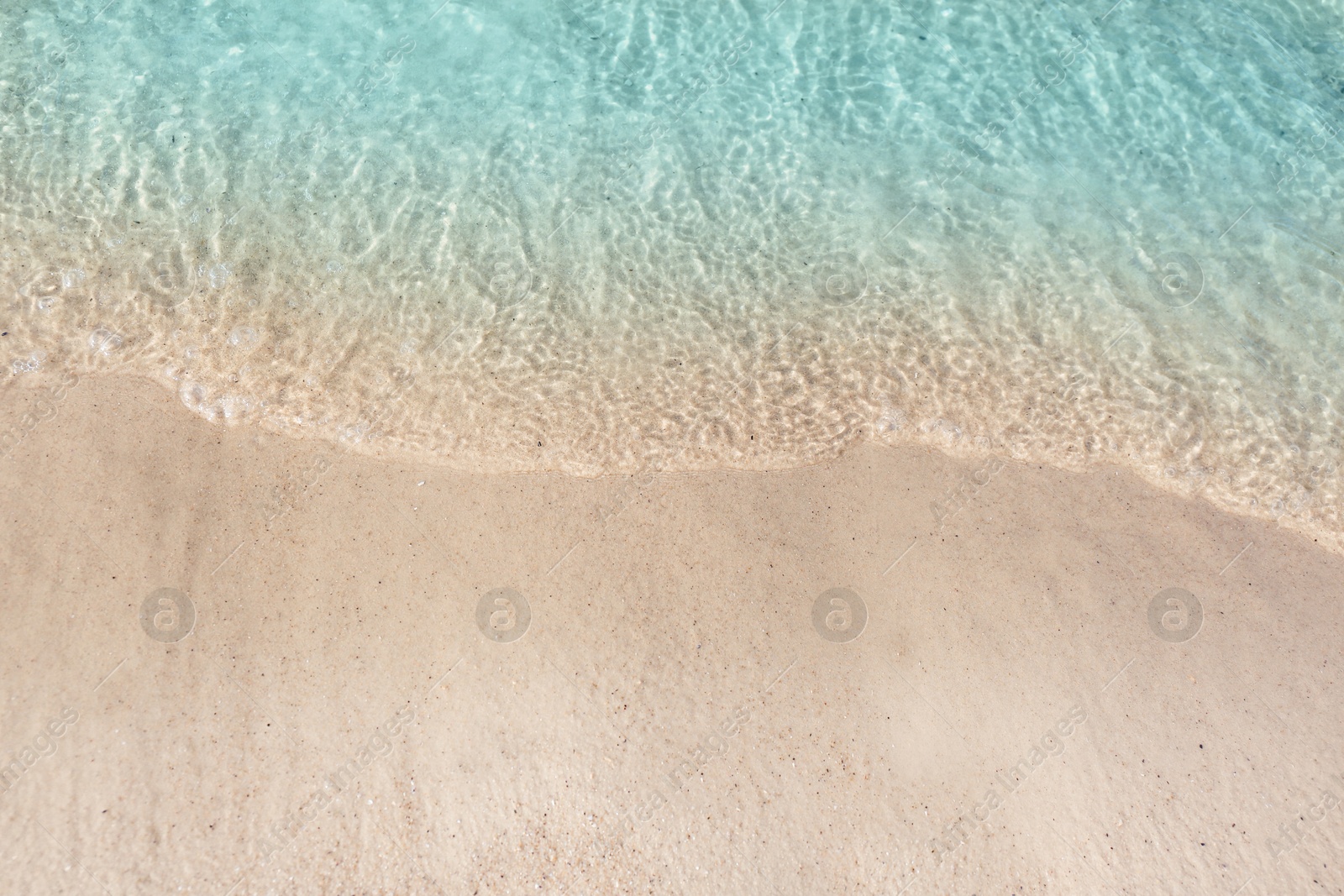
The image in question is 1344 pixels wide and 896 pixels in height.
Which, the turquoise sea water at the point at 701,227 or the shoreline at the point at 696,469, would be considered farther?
the turquoise sea water at the point at 701,227

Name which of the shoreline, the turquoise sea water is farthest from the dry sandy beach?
the turquoise sea water

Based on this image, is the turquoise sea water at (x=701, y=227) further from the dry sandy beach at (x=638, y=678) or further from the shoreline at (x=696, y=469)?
the dry sandy beach at (x=638, y=678)

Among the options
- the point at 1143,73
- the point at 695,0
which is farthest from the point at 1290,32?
the point at 695,0

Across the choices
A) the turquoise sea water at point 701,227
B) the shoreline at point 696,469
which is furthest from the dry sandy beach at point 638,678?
the turquoise sea water at point 701,227

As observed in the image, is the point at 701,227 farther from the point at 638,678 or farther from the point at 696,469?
the point at 638,678

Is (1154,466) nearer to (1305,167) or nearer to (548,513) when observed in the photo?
(1305,167)

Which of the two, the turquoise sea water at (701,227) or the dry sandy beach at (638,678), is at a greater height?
the turquoise sea water at (701,227)

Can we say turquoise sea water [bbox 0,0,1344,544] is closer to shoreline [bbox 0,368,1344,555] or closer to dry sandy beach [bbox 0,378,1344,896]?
shoreline [bbox 0,368,1344,555]
